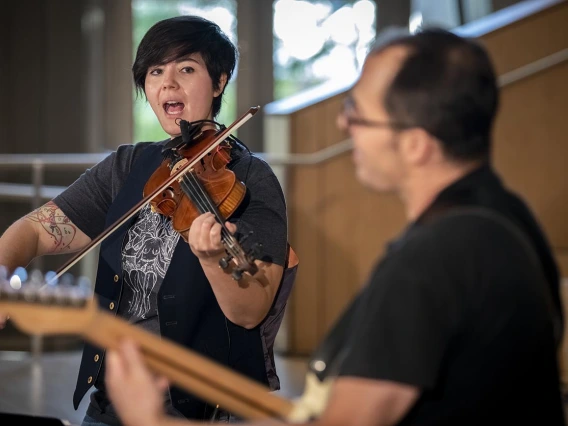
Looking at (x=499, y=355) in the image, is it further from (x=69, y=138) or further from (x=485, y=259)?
(x=69, y=138)

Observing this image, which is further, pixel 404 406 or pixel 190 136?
pixel 190 136

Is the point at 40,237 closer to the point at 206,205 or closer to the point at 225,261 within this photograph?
the point at 206,205

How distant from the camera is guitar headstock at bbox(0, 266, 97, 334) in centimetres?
123

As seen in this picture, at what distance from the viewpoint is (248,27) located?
6.54 meters

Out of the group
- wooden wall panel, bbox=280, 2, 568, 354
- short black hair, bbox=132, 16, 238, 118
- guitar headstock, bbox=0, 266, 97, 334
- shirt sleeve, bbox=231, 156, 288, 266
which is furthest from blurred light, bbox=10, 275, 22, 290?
wooden wall panel, bbox=280, 2, 568, 354

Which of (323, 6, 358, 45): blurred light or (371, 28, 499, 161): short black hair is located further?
(323, 6, 358, 45): blurred light

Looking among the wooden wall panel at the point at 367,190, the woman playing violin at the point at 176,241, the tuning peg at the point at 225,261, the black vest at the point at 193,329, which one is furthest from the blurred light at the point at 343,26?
the tuning peg at the point at 225,261

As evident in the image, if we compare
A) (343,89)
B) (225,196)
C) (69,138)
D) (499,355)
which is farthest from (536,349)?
(69,138)

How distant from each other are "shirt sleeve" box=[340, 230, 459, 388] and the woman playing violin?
2.41ft

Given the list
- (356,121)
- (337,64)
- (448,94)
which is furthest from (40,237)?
(337,64)

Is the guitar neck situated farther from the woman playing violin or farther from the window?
the window

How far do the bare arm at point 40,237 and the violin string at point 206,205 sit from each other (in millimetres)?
361

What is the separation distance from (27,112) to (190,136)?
4101mm

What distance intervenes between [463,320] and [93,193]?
1.29 metres
